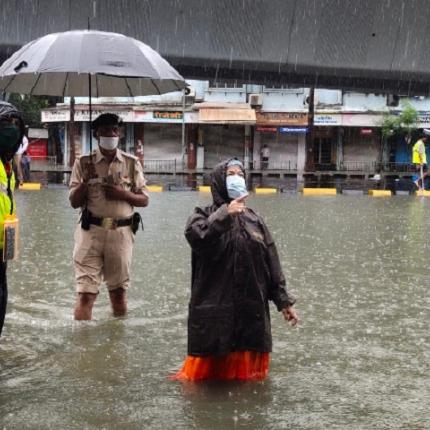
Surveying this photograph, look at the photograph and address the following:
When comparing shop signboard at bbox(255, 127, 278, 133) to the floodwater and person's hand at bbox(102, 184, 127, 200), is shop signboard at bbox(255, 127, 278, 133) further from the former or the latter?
person's hand at bbox(102, 184, 127, 200)

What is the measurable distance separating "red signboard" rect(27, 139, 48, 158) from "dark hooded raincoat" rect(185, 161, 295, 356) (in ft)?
138

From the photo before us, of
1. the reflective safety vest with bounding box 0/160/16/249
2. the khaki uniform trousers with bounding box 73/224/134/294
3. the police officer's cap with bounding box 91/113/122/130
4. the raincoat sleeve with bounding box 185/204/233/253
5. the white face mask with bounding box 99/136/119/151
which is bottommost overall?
the khaki uniform trousers with bounding box 73/224/134/294

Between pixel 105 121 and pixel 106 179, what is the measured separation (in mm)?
437

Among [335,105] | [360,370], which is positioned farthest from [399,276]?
[335,105]

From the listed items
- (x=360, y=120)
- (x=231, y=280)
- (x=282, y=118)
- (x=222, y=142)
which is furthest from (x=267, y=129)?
(x=231, y=280)

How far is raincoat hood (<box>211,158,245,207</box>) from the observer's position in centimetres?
411

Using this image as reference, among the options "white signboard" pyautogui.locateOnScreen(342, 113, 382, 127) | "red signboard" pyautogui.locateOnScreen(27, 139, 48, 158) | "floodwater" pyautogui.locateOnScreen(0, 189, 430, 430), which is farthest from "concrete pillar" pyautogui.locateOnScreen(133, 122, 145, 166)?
"floodwater" pyautogui.locateOnScreen(0, 189, 430, 430)

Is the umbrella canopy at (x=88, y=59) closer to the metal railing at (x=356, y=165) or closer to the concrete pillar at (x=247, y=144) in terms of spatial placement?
the concrete pillar at (x=247, y=144)

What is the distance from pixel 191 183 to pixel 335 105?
14.4 meters

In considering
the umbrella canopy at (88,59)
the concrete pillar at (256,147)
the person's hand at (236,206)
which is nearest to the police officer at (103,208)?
the umbrella canopy at (88,59)

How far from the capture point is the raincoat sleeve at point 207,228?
3980mm

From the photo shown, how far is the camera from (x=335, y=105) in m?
40.2

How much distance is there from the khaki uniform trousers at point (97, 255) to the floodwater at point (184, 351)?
410 mm

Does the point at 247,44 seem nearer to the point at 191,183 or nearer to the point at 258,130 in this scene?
the point at 191,183
